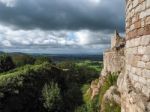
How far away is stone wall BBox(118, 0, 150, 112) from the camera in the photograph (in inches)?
286

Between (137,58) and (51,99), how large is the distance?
4579cm

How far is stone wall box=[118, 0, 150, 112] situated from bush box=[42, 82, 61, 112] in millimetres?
44304

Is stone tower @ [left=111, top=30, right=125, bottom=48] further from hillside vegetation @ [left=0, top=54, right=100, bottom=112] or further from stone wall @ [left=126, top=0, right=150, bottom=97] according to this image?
hillside vegetation @ [left=0, top=54, right=100, bottom=112]

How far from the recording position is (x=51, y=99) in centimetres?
5309

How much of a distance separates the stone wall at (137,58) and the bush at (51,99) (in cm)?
4430

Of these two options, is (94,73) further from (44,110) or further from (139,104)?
(139,104)

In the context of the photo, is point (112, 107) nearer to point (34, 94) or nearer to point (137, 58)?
point (137, 58)

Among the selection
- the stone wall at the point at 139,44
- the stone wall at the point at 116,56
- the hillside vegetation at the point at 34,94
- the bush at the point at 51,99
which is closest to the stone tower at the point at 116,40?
the stone wall at the point at 116,56

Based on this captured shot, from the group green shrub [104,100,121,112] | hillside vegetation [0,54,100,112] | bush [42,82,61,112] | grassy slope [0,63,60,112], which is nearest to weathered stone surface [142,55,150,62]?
green shrub [104,100,121,112]

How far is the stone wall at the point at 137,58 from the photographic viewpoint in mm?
7262

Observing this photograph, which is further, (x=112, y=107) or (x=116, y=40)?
(x=116, y=40)

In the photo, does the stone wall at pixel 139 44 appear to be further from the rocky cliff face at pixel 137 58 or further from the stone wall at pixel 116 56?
the stone wall at pixel 116 56

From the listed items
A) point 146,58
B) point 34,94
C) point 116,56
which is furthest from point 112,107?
point 34,94

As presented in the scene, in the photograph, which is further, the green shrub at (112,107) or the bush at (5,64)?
the bush at (5,64)
